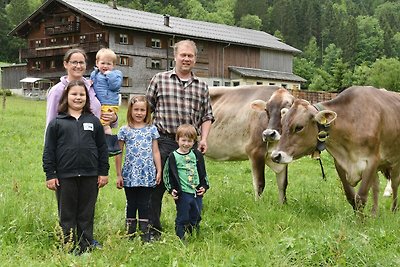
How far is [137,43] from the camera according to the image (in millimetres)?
44344

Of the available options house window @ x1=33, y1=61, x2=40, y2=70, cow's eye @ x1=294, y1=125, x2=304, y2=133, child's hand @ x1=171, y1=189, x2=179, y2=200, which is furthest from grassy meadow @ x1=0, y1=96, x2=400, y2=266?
house window @ x1=33, y1=61, x2=40, y2=70

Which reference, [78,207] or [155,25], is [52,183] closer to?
[78,207]

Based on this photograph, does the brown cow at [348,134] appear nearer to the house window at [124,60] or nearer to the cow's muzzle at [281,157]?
the cow's muzzle at [281,157]

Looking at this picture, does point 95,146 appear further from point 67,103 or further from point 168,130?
point 168,130

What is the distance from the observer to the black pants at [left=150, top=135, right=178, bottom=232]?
570cm

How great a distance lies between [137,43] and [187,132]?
39.9m

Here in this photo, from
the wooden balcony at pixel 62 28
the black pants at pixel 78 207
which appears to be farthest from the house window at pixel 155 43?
the black pants at pixel 78 207

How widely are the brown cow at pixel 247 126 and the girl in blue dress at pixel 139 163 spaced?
1.86 m

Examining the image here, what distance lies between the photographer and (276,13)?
387ft

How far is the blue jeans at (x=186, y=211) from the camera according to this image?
5.42 metres

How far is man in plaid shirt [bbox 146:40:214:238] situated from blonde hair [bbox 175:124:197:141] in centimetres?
29

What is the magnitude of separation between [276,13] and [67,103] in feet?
384

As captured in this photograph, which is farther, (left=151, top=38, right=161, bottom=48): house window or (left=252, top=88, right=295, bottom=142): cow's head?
(left=151, top=38, right=161, bottom=48): house window

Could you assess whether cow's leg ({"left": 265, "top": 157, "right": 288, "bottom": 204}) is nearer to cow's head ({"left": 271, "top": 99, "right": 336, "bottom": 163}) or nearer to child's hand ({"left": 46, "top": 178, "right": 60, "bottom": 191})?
cow's head ({"left": 271, "top": 99, "right": 336, "bottom": 163})
